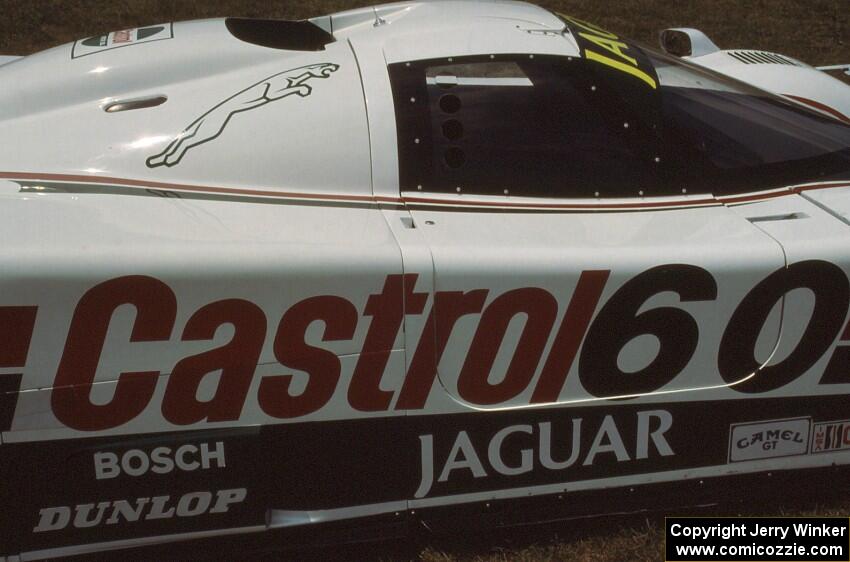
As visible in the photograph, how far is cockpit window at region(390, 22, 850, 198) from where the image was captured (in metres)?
2.64

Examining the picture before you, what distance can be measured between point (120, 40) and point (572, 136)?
1434mm

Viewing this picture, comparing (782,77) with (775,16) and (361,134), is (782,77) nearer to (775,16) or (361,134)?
(361,134)

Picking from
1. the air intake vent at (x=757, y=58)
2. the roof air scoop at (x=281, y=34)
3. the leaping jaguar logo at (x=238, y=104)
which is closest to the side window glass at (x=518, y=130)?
the leaping jaguar logo at (x=238, y=104)

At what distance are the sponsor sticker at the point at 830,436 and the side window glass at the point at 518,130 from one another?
833mm

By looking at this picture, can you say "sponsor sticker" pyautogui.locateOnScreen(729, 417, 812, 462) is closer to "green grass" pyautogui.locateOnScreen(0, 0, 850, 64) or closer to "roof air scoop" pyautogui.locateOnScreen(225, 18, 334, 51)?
"roof air scoop" pyautogui.locateOnScreen(225, 18, 334, 51)

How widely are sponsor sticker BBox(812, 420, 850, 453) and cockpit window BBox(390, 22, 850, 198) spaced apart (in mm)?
717

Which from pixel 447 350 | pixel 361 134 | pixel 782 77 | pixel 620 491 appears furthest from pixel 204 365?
pixel 782 77

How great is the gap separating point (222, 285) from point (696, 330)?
123 centimetres

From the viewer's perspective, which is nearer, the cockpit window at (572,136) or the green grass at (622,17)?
the cockpit window at (572,136)

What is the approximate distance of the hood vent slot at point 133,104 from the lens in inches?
104

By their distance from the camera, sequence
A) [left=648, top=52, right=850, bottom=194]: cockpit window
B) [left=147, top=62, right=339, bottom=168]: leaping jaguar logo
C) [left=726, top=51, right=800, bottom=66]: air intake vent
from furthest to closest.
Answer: [left=726, top=51, right=800, bottom=66]: air intake vent
[left=648, top=52, right=850, bottom=194]: cockpit window
[left=147, top=62, right=339, bottom=168]: leaping jaguar logo

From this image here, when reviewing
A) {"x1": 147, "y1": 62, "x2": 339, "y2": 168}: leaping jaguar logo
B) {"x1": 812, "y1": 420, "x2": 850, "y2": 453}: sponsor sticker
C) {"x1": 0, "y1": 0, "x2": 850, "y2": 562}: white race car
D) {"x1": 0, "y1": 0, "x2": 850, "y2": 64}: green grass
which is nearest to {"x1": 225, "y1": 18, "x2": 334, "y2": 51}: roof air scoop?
{"x1": 0, "y1": 0, "x2": 850, "y2": 562}: white race car

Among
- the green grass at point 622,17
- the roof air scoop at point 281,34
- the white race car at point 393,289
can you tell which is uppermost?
the roof air scoop at point 281,34

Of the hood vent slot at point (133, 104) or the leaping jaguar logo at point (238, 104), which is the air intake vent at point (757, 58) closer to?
the leaping jaguar logo at point (238, 104)
